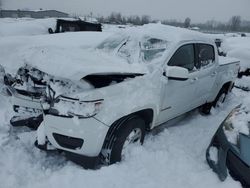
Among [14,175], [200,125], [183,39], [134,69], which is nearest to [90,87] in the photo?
[134,69]

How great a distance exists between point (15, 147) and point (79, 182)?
1.20 metres

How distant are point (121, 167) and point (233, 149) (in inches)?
51.1

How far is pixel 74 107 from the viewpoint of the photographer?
9.47ft

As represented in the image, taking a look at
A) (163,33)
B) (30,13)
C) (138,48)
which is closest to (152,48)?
(138,48)

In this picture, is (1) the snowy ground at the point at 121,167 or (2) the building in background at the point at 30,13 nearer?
(1) the snowy ground at the point at 121,167

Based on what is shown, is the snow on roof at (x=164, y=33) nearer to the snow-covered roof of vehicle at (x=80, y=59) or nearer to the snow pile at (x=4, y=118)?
the snow-covered roof of vehicle at (x=80, y=59)

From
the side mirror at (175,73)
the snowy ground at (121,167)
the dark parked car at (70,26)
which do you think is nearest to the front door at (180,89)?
the side mirror at (175,73)

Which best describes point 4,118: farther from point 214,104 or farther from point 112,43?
point 214,104

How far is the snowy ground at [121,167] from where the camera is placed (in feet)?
10.0

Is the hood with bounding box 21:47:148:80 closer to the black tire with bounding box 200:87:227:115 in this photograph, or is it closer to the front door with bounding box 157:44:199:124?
the front door with bounding box 157:44:199:124

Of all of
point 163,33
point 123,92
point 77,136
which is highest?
point 163,33

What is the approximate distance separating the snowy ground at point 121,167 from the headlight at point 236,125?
464mm

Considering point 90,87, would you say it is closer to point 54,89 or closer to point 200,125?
point 54,89

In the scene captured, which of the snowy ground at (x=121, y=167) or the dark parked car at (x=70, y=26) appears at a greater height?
the dark parked car at (x=70, y=26)
